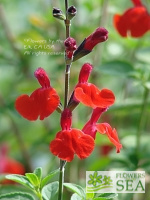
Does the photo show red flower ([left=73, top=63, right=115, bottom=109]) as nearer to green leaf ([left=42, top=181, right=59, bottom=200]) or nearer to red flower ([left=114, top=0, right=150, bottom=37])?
green leaf ([left=42, top=181, right=59, bottom=200])

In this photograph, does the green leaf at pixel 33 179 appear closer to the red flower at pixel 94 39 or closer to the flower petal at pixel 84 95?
the flower petal at pixel 84 95

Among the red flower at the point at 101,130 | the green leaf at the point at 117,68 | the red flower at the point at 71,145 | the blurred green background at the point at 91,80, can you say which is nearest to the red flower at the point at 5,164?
the blurred green background at the point at 91,80

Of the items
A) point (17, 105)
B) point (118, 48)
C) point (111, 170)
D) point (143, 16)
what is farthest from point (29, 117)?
point (118, 48)

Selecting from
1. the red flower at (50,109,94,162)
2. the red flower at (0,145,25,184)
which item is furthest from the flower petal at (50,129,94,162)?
the red flower at (0,145,25,184)

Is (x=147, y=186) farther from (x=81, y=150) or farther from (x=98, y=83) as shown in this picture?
(x=81, y=150)

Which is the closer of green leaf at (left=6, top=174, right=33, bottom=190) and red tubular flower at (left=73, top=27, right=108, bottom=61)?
green leaf at (left=6, top=174, right=33, bottom=190)

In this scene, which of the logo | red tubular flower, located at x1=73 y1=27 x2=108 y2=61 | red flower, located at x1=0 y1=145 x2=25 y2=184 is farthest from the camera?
red flower, located at x1=0 y1=145 x2=25 y2=184

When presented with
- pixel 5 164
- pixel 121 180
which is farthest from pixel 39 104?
pixel 5 164

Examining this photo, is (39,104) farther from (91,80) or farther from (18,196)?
(91,80)
